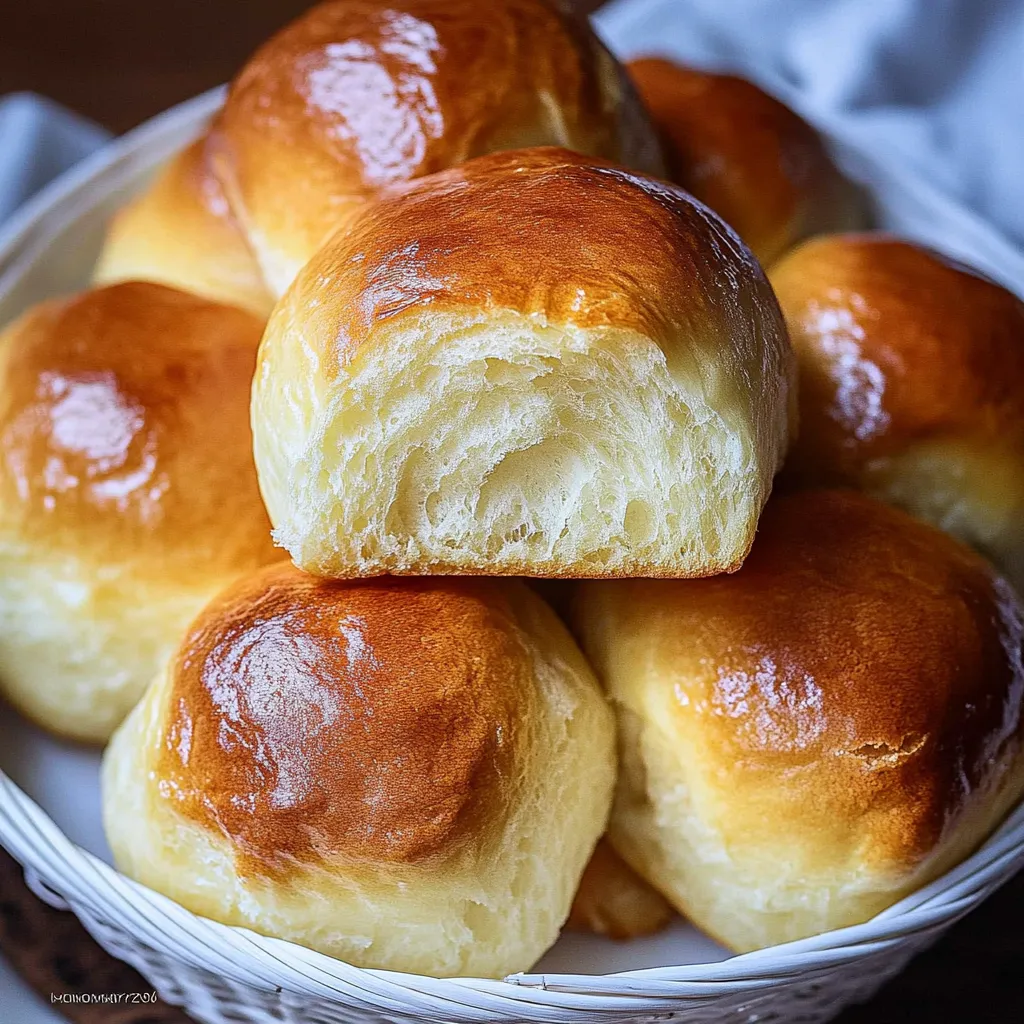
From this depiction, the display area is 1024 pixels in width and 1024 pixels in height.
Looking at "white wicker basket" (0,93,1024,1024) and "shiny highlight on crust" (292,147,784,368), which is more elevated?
"shiny highlight on crust" (292,147,784,368)

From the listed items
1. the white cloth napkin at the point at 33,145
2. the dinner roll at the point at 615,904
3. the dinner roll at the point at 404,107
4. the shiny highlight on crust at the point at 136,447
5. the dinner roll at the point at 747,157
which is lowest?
the dinner roll at the point at 615,904

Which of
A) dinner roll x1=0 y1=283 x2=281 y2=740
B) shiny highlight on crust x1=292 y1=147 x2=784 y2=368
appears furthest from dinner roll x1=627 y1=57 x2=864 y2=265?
dinner roll x1=0 y1=283 x2=281 y2=740

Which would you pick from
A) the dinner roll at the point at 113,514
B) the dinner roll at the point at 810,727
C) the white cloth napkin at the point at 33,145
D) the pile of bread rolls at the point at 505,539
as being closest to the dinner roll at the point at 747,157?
the pile of bread rolls at the point at 505,539

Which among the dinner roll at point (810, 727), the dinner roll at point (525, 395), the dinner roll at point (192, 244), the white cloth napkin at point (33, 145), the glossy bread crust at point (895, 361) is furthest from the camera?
the white cloth napkin at point (33, 145)

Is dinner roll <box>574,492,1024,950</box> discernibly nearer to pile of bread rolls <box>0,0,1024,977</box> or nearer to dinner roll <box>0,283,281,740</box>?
pile of bread rolls <box>0,0,1024,977</box>

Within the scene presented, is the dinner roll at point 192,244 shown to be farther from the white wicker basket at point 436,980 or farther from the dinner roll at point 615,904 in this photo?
the dinner roll at point 615,904

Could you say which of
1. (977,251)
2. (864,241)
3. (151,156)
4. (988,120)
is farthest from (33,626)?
(988,120)
